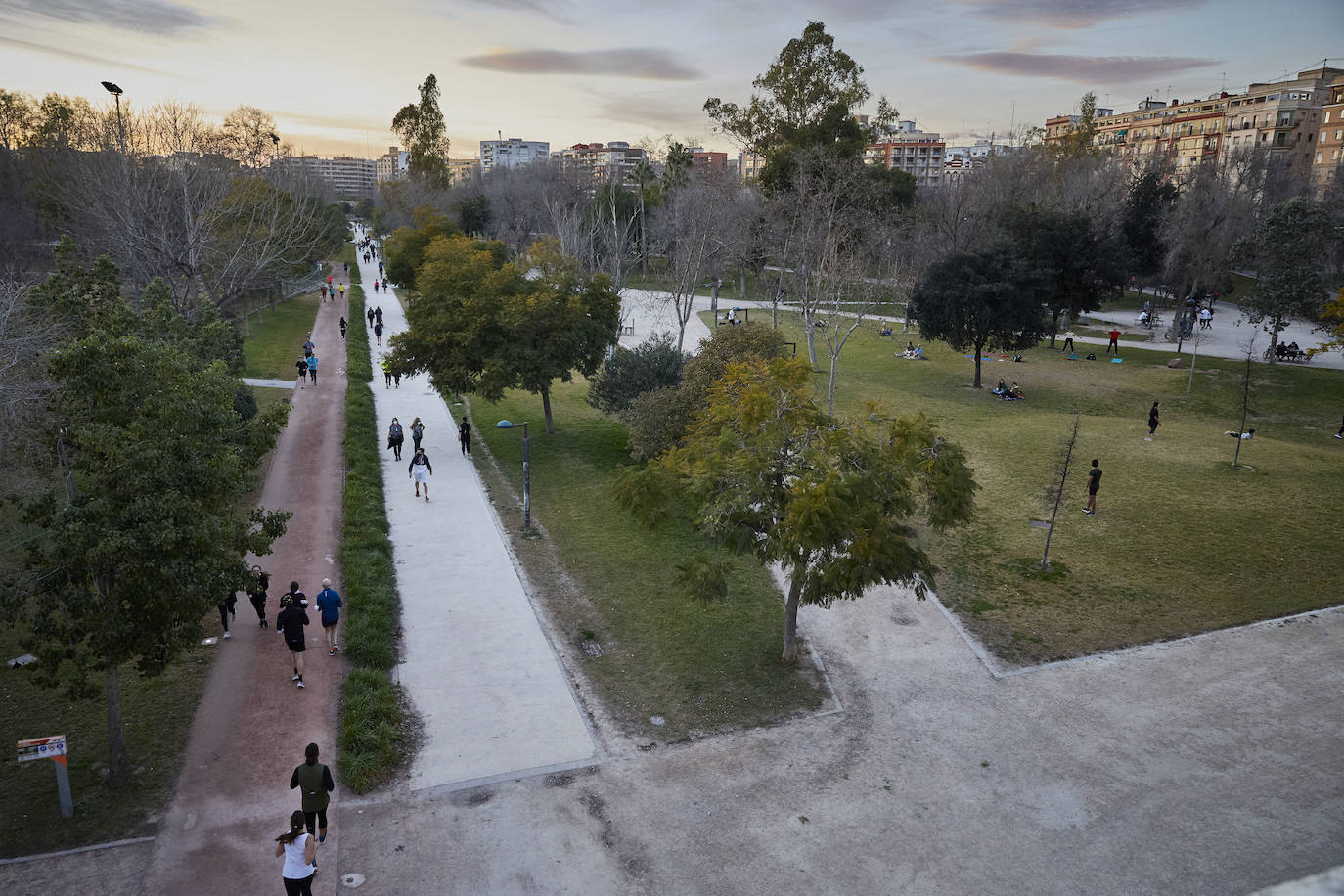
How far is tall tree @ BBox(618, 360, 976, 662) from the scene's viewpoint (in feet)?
38.5

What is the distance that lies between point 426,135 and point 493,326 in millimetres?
65450

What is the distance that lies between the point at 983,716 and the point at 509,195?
239 ft

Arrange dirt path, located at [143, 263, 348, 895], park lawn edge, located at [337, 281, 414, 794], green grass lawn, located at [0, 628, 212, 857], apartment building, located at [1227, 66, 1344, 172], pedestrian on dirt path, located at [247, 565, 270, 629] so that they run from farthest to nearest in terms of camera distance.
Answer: apartment building, located at [1227, 66, 1344, 172], pedestrian on dirt path, located at [247, 565, 270, 629], park lawn edge, located at [337, 281, 414, 794], green grass lawn, located at [0, 628, 212, 857], dirt path, located at [143, 263, 348, 895]

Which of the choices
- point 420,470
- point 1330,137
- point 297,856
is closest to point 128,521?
point 297,856

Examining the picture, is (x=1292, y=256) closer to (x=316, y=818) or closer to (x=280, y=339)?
(x=316, y=818)

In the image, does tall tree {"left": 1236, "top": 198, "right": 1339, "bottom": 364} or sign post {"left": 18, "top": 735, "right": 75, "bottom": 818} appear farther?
tall tree {"left": 1236, "top": 198, "right": 1339, "bottom": 364}

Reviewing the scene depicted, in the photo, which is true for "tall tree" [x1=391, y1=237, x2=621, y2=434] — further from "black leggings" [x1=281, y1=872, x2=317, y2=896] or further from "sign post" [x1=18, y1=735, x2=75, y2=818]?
"black leggings" [x1=281, y1=872, x2=317, y2=896]

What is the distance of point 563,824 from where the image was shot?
33.0ft

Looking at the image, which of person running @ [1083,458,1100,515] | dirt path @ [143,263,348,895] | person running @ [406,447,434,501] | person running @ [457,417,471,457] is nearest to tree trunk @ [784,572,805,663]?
dirt path @ [143,263,348,895]

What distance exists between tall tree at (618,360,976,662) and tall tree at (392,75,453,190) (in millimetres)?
76866

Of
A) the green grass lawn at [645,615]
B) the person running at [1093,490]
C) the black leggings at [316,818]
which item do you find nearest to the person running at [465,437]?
the green grass lawn at [645,615]

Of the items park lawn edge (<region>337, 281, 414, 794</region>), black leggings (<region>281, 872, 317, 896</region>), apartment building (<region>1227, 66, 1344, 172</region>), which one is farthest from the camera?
apartment building (<region>1227, 66, 1344, 172</region>)

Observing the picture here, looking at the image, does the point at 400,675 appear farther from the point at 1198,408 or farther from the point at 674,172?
the point at 674,172

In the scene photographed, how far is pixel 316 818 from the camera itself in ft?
31.1
